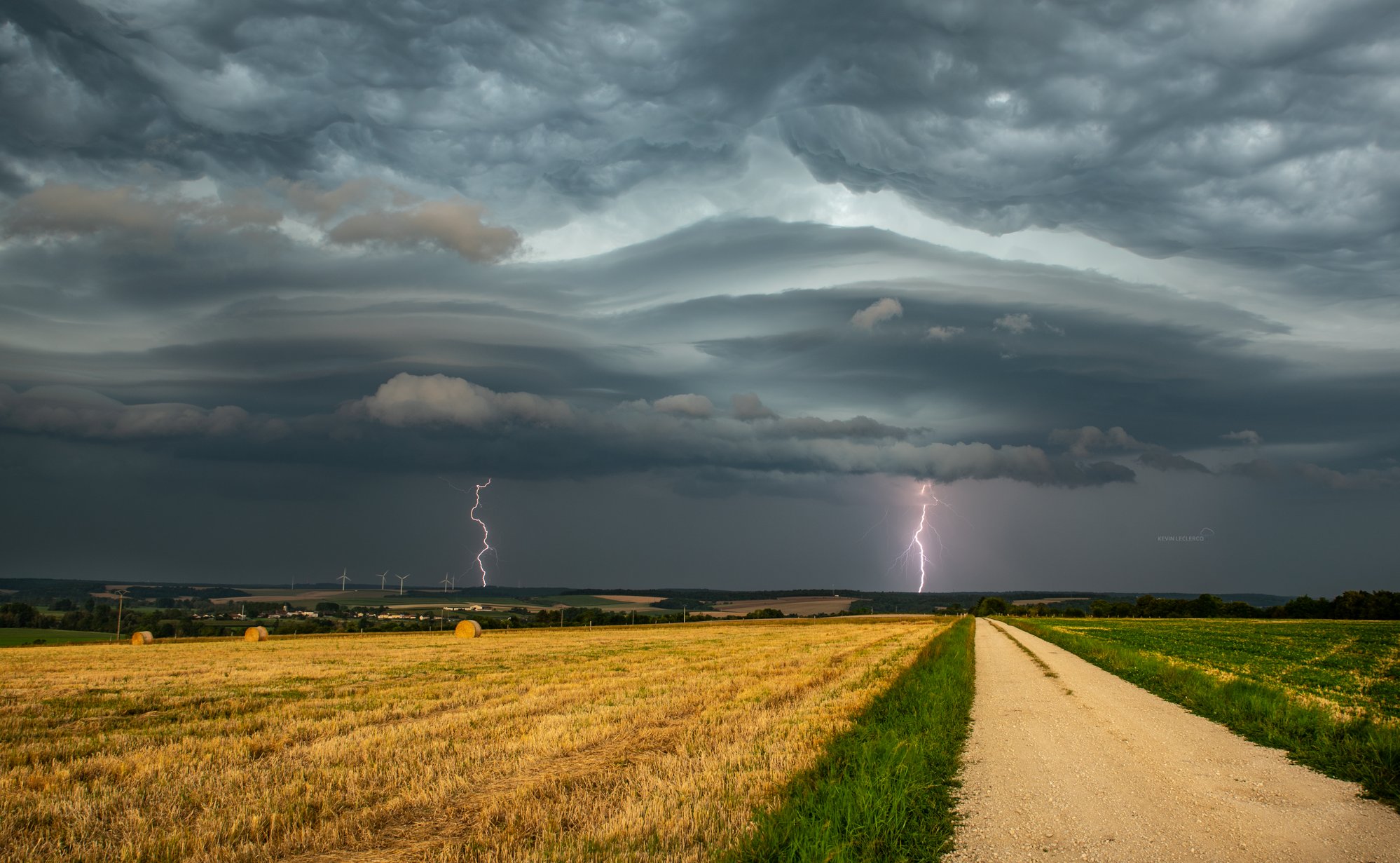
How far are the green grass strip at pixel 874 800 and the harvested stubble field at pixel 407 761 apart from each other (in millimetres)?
442

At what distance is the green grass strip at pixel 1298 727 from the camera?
1163 cm

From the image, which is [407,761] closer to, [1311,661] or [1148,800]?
[1148,800]

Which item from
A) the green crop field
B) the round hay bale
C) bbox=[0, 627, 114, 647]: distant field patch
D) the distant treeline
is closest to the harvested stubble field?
the green crop field

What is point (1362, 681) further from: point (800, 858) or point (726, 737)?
point (800, 858)

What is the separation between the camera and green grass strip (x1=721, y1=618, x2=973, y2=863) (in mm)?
7781

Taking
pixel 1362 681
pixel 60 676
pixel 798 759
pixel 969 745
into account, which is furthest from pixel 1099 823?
pixel 60 676

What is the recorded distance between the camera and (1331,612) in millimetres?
139750

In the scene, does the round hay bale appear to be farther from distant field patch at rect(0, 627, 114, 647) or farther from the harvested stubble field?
the harvested stubble field

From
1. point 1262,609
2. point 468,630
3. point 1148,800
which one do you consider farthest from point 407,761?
point 1262,609

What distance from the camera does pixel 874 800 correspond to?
9.06 metres

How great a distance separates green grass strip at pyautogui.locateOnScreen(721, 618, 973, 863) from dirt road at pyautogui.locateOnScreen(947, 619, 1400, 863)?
385mm

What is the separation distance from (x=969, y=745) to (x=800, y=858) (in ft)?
27.9

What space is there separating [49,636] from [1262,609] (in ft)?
682

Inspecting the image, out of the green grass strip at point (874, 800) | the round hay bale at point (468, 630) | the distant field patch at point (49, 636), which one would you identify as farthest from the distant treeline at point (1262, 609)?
the distant field patch at point (49, 636)
